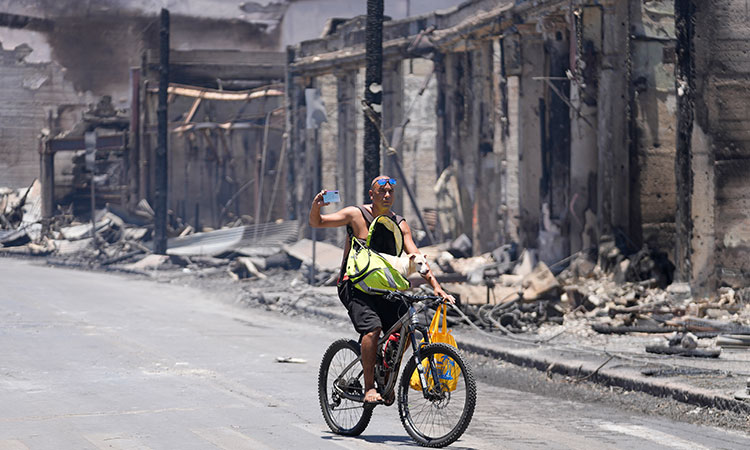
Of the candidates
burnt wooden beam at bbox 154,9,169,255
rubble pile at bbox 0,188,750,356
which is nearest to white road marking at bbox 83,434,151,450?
A: rubble pile at bbox 0,188,750,356

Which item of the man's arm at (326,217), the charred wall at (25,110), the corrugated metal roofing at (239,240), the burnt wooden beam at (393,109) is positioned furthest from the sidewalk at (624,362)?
the charred wall at (25,110)

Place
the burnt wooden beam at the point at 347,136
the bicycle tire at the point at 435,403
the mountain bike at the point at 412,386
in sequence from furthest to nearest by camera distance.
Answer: the burnt wooden beam at the point at 347,136 < the mountain bike at the point at 412,386 < the bicycle tire at the point at 435,403

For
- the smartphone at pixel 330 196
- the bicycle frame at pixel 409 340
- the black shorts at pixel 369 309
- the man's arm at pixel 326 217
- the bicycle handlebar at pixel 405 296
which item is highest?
the smartphone at pixel 330 196

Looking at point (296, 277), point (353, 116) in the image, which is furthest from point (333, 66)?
point (296, 277)

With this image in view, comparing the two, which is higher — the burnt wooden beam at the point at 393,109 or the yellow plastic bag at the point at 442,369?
the burnt wooden beam at the point at 393,109

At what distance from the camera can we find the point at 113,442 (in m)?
8.04

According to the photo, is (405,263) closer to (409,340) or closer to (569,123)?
(409,340)

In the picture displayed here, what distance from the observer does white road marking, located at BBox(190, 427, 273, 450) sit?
7911mm

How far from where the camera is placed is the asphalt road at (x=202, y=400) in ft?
27.5

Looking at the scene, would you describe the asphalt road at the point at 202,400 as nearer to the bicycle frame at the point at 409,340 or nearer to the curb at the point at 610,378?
the bicycle frame at the point at 409,340

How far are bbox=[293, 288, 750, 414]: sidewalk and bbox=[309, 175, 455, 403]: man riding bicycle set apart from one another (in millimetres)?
3337

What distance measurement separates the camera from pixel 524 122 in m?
24.2

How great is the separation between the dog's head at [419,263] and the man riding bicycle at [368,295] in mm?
40

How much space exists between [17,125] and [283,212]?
74.2 feet
